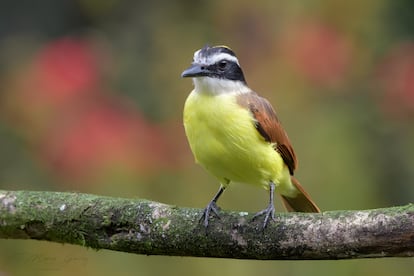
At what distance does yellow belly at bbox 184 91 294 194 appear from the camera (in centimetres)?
389

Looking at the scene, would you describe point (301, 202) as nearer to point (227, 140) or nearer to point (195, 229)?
point (227, 140)

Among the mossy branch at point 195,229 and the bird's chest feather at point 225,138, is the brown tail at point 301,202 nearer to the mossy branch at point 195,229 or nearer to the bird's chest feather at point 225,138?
the bird's chest feather at point 225,138

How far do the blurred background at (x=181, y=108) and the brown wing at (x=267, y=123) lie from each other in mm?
1459

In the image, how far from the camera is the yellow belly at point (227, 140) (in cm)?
389

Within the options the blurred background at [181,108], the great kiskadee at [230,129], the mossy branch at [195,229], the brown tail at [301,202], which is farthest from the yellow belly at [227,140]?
the blurred background at [181,108]

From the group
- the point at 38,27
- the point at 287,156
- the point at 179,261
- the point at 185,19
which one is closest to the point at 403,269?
the point at 179,261

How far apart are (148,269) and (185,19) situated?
2.35 metres

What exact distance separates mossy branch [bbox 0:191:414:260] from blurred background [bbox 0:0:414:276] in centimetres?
165

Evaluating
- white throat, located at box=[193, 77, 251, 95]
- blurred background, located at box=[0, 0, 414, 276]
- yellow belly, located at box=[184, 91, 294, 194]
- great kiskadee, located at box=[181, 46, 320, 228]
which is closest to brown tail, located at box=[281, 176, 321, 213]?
great kiskadee, located at box=[181, 46, 320, 228]

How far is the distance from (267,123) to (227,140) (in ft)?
0.96

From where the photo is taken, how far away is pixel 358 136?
6.41 meters

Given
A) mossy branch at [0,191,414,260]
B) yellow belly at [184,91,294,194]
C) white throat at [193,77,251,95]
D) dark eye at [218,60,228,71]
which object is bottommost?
mossy branch at [0,191,414,260]

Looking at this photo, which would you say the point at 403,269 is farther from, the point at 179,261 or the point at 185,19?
the point at 185,19

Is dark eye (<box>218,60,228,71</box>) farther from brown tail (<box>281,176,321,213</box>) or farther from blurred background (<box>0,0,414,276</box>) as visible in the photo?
blurred background (<box>0,0,414,276</box>)
